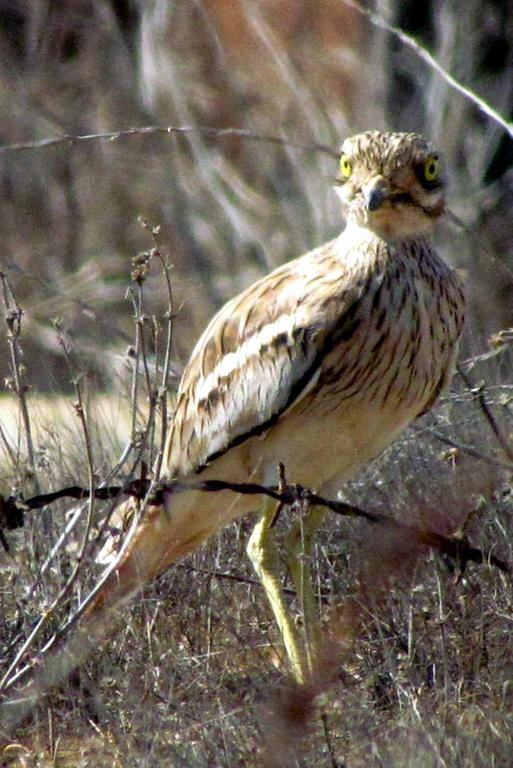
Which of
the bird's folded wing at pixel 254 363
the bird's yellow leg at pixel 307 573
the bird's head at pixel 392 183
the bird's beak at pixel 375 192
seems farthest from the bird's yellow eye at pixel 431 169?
the bird's yellow leg at pixel 307 573

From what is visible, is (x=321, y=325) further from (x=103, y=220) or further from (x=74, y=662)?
(x=103, y=220)

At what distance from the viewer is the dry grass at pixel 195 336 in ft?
11.7

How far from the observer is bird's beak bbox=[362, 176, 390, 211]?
434 cm

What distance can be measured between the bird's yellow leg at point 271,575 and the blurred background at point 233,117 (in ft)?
11.2

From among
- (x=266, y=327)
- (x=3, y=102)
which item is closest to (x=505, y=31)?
(x=3, y=102)

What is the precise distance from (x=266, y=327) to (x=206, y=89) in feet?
20.5

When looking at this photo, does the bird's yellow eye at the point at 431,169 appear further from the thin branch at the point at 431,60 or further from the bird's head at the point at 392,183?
the thin branch at the point at 431,60

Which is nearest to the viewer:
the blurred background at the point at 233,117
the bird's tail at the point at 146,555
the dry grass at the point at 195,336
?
the dry grass at the point at 195,336

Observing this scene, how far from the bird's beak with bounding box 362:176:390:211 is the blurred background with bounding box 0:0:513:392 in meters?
3.74

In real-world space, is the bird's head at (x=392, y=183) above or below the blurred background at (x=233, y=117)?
below

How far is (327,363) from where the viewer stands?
4.37 m

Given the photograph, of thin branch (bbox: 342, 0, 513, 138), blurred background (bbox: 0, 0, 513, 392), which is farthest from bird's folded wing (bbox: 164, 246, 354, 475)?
blurred background (bbox: 0, 0, 513, 392)

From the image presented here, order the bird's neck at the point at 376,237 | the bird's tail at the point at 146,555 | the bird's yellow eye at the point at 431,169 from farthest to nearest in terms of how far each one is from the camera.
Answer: the bird's neck at the point at 376,237 < the bird's yellow eye at the point at 431,169 < the bird's tail at the point at 146,555

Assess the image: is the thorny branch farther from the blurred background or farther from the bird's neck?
the blurred background
